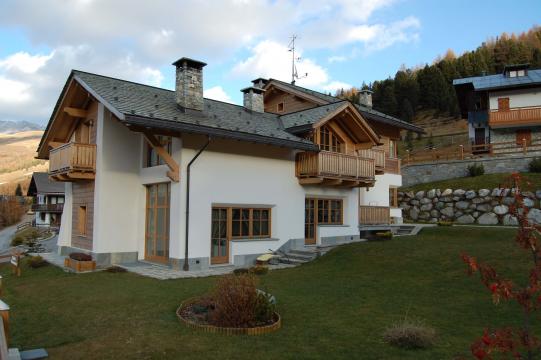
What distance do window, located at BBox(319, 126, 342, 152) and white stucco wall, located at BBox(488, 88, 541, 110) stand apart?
22.0 m

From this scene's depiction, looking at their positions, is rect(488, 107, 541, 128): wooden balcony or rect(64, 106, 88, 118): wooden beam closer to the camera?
rect(64, 106, 88, 118): wooden beam

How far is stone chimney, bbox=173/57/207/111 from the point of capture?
15203mm

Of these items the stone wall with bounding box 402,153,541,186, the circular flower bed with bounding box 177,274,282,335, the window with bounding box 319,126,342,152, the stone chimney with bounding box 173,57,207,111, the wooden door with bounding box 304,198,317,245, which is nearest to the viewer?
the circular flower bed with bounding box 177,274,282,335

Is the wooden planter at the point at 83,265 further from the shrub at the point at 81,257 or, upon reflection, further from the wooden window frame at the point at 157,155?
the wooden window frame at the point at 157,155

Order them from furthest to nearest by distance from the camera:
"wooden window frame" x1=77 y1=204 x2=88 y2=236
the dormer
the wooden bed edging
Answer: the dormer, "wooden window frame" x1=77 y1=204 x2=88 y2=236, the wooden bed edging

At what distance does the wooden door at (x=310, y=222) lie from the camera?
18.1 metres

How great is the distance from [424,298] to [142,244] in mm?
10154

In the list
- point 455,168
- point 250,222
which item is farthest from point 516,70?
point 250,222

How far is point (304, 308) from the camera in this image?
27.9 feet

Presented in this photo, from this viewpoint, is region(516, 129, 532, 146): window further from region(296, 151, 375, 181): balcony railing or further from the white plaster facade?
the white plaster facade

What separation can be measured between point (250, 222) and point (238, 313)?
28.8ft

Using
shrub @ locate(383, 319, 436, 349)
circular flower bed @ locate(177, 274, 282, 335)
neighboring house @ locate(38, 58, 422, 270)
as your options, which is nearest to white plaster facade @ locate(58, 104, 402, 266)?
neighboring house @ locate(38, 58, 422, 270)

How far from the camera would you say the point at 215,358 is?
5.71 meters

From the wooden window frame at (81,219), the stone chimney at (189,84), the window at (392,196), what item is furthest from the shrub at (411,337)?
the window at (392,196)
